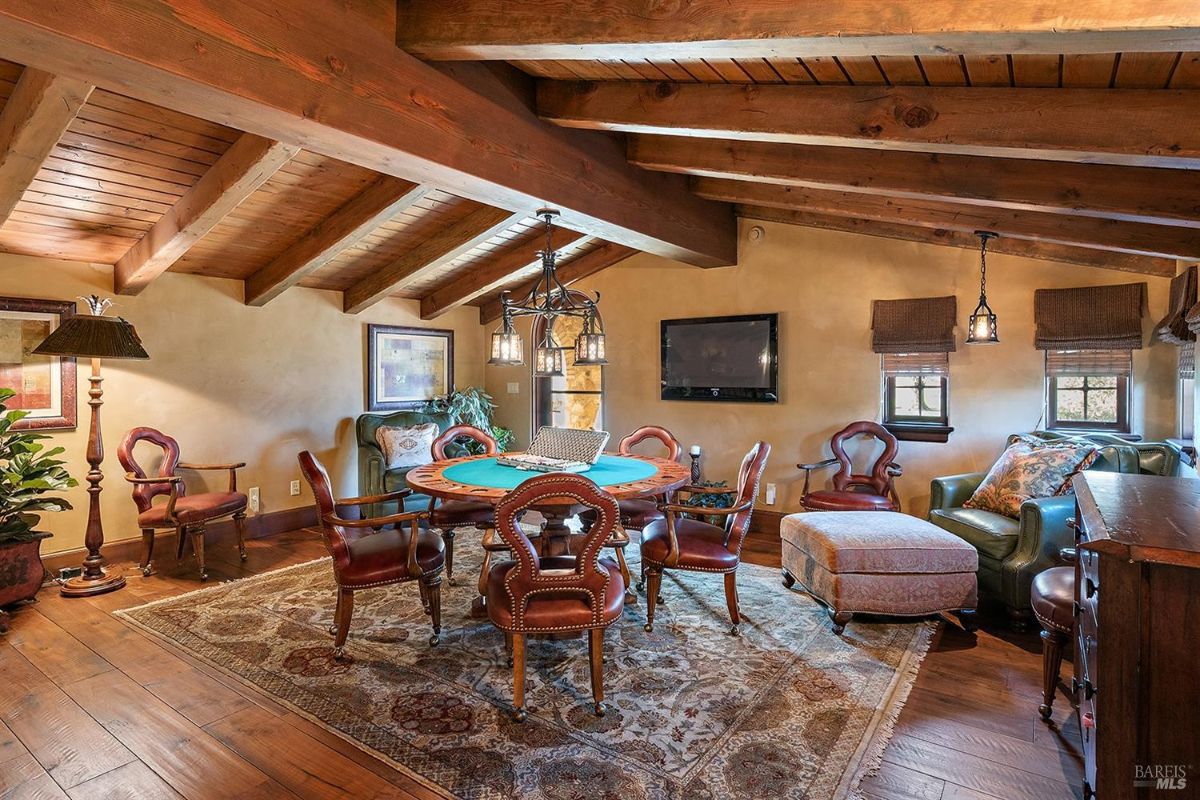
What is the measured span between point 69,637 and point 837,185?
15.3 feet

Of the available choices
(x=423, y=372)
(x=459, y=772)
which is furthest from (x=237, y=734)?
(x=423, y=372)

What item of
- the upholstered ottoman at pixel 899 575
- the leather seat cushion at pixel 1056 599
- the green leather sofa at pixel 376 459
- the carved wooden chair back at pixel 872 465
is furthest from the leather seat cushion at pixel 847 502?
the green leather sofa at pixel 376 459

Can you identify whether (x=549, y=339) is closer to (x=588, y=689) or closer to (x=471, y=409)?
(x=588, y=689)

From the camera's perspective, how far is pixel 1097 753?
1.42m

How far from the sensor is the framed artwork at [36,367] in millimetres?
3945

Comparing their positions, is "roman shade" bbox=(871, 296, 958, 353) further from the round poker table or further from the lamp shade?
the lamp shade

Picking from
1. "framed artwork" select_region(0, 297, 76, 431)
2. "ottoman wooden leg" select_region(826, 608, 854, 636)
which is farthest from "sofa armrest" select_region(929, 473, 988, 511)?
"framed artwork" select_region(0, 297, 76, 431)

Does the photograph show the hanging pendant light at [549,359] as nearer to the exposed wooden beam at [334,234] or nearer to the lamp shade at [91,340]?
the exposed wooden beam at [334,234]

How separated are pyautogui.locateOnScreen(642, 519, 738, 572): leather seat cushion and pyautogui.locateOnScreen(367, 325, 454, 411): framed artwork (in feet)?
12.1

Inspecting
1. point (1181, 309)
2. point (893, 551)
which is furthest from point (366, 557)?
point (1181, 309)

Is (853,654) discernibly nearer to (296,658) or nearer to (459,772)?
(459,772)

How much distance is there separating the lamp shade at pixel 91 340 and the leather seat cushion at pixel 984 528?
5128 millimetres

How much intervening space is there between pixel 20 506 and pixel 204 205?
6.64 feet

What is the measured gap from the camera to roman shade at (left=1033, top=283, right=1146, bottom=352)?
12.8 feet
